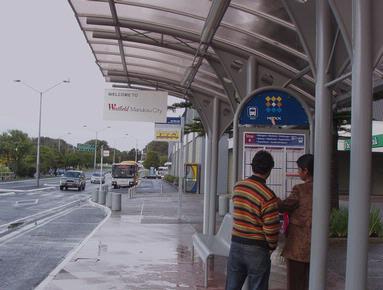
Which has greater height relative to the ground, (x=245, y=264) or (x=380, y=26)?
(x=380, y=26)

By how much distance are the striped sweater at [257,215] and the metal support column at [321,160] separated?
1.13 feet

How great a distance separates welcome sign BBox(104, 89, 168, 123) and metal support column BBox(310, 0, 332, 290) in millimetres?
8721

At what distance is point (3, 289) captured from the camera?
788cm

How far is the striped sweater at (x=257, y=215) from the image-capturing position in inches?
181

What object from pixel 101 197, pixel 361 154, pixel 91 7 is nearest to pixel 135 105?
pixel 91 7

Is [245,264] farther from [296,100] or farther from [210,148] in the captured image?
[210,148]

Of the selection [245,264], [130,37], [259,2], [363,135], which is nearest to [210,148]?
[130,37]

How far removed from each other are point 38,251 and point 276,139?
6655 millimetres

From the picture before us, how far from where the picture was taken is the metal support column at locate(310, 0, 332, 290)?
4.62 m

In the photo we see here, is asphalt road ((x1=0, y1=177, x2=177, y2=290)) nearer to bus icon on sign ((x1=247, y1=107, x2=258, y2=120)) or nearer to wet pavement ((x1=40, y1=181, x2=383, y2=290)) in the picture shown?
wet pavement ((x1=40, y1=181, x2=383, y2=290))

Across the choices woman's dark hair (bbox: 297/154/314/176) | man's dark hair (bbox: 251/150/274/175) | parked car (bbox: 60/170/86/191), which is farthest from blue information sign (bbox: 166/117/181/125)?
parked car (bbox: 60/170/86/191)

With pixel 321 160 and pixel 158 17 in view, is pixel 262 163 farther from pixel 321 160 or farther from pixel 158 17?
pixel 158 17

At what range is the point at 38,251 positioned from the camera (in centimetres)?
1149

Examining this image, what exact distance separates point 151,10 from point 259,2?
1.99m
